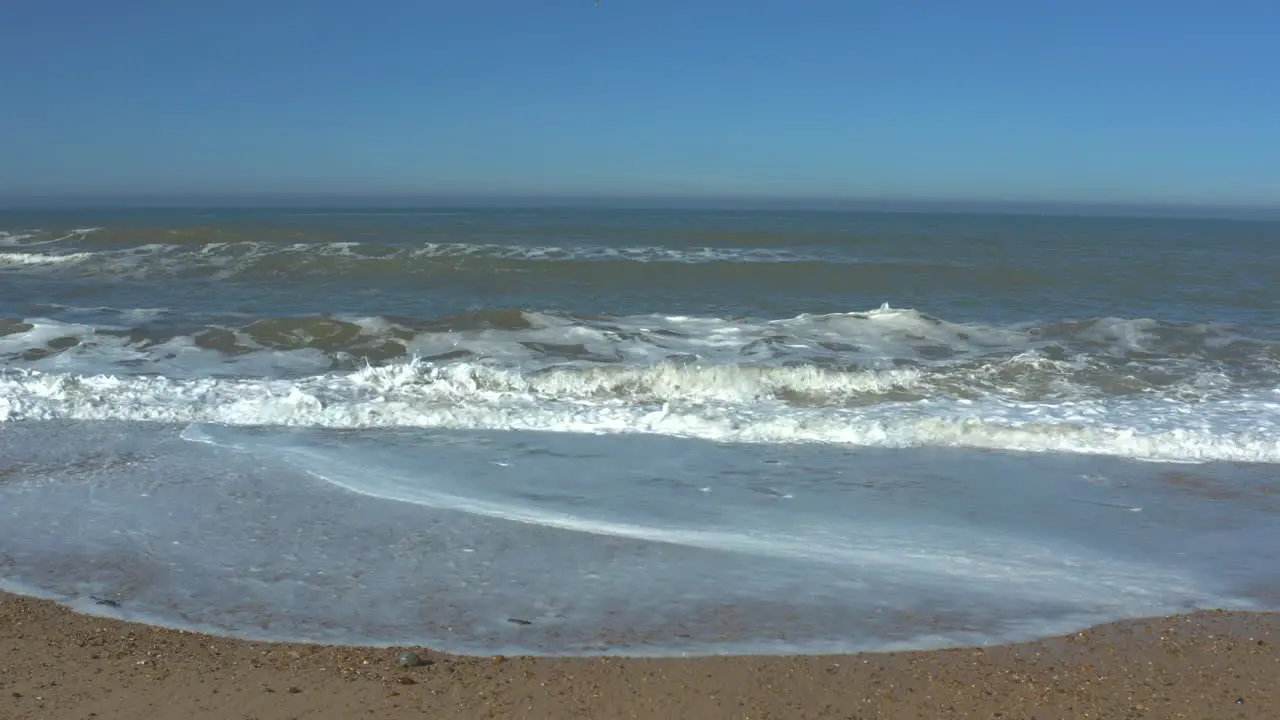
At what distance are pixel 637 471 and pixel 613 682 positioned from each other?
3252 mm

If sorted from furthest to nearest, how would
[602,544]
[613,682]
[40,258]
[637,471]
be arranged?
[40,258], [637,471], [602,544], [613,682]

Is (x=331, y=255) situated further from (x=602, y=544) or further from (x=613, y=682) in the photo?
(x=613, y=682)

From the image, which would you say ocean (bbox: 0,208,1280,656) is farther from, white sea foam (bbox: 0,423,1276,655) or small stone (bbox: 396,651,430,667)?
small stone (bbox: 396,651,430,667)

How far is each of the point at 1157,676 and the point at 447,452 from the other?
4.91m

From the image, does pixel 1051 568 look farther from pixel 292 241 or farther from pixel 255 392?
pixel 292 241

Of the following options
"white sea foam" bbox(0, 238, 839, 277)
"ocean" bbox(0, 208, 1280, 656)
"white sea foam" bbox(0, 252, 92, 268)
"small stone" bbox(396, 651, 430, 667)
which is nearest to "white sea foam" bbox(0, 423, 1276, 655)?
"ocean" bbox(0, 208, 1280, 656)

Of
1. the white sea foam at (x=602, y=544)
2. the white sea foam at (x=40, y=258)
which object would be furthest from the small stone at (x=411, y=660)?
the white sea foam at (x=40, y=258)

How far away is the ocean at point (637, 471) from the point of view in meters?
4.70

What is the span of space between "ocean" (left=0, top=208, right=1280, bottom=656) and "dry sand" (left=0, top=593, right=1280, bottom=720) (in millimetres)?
184

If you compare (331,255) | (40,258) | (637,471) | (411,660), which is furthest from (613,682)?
(40,258)

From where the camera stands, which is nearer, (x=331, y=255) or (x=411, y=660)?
(x=411, y=660)

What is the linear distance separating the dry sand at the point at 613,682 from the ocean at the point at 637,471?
0.60 ft

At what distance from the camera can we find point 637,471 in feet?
23.3

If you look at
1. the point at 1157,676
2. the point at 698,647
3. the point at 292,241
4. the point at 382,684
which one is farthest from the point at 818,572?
the point at 292,241
